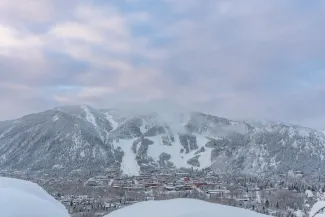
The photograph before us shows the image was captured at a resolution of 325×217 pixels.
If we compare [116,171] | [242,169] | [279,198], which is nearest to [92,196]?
[279,198]

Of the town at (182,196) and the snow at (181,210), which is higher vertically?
the snow at (181,210)

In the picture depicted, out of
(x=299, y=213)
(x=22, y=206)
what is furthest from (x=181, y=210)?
(x=299, y=213)

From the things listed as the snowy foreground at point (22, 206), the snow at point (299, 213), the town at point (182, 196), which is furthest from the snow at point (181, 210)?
the snow at point (299, 213)

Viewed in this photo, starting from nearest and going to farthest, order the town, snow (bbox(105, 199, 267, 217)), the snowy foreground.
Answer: the snowy foreground < snow (bbox(105, 199, 267, 217)) < the town

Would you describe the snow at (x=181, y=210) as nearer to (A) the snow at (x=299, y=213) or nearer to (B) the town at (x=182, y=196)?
(B) the town at (x=182, y=196)

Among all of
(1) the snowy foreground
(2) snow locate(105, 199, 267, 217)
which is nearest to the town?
(2) snow locate(105, 199, 267, 217)

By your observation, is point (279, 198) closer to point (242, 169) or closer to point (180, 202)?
point (180, 202)

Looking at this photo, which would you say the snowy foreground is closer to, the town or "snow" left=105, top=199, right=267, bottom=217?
"snow" left=105, top=199, right=267, bottom=217

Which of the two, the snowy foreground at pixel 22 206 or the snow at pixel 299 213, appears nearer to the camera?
the snowy foreground at pixel 22 206

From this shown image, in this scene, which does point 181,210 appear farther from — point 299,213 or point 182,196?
point 182,196
